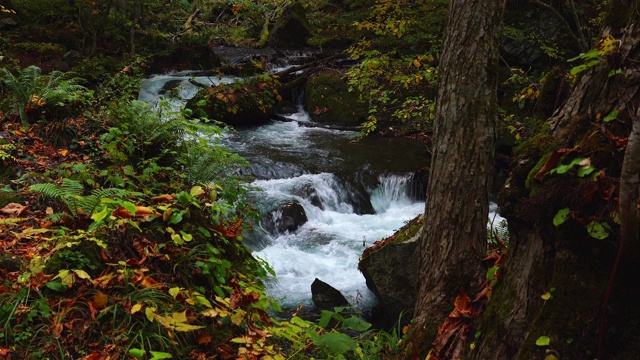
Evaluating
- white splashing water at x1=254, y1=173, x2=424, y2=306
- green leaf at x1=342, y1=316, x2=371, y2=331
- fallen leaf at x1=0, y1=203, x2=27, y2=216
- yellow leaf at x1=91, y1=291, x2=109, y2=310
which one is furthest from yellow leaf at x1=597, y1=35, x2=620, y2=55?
white splashing water at x1=254, y1=173, x2=424, y2=306

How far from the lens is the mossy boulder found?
50.5ft

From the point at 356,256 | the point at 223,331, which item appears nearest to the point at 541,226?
the point at 223,331

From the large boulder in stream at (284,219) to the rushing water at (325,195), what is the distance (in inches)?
3.1

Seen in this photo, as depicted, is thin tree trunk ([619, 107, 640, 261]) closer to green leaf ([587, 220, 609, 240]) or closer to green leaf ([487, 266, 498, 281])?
green leaf ([587, 220, 609, 240])

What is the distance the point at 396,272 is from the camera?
612cm

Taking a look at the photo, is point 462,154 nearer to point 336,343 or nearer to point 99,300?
point 336,343

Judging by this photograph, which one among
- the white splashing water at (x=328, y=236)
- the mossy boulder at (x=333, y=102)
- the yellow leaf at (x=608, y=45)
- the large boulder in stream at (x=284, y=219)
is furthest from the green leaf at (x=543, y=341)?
the mossy boulder at (x=333, y=102)

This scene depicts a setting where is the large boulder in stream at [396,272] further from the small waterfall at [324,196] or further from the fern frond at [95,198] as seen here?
the fern frond at [95,198]

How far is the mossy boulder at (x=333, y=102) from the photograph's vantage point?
15.4 metres

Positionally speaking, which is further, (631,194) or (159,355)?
(159,355)

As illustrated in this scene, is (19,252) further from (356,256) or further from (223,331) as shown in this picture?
(356,256)

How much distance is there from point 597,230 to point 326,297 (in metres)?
5.18

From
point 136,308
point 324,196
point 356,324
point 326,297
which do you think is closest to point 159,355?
point 136,308

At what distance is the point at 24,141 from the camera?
15.3ft
